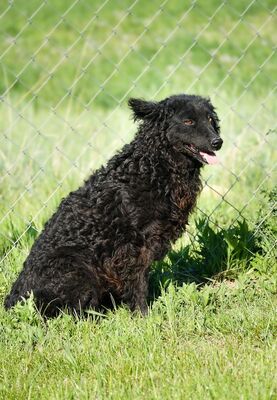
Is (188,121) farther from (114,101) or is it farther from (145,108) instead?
(114,101)

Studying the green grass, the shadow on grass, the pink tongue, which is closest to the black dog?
the pink tongue

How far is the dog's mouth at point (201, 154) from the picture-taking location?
4.26 metres

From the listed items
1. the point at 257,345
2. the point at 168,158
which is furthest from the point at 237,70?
the point at 257,345

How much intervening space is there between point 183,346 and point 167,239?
79 centimetres

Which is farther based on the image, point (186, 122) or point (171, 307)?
point (186, 122)

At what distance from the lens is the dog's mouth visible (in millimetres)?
4258

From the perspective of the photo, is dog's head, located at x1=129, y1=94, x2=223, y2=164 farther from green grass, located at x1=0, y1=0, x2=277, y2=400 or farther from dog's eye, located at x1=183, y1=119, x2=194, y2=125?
green grass, located at x1=0, y1=0, x2=277, y2=400

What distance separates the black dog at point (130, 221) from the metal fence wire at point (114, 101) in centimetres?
70

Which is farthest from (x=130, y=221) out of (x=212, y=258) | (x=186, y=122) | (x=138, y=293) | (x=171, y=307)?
(x=212, y=258)

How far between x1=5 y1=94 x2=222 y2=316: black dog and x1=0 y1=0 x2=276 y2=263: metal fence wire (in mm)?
696

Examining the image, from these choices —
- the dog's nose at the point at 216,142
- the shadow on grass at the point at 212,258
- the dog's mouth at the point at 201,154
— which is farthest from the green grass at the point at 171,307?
the dog's nose at the point at 216,142

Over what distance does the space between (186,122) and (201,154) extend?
222 mm

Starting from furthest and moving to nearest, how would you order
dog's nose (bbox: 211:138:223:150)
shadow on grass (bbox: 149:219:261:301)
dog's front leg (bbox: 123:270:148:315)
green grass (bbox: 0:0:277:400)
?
shadow on grass (bbox: 149:219:261:301) → dog's front leg (bbox: 123:270:148:315) → dog's nose (bbox: 211:138:223:150) → green grass (bbox: 0:0:277:400)

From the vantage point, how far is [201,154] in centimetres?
428
